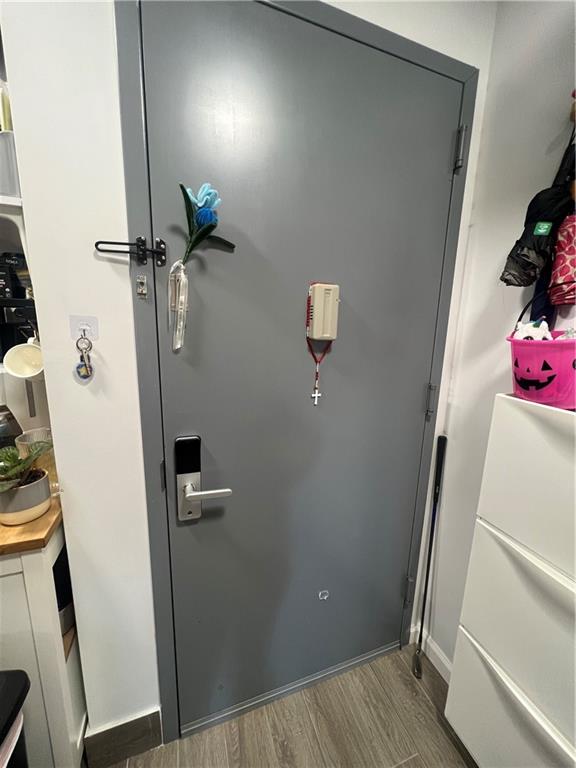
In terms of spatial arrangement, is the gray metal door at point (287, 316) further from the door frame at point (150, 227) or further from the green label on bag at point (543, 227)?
the green label on bag at point (543, 227)

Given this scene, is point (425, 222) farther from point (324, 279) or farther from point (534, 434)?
point (534, 434)

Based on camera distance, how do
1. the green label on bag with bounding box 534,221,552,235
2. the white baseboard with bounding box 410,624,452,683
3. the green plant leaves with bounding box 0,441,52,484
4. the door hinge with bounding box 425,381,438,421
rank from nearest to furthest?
the green plant leaves with bounding box 0,441,52,484 → the green label on bag with bounding box 534,221,552,235 → the door hinge with bounding box 425,381,438,421 → the white baseboard with bounding box 410,624,452,683

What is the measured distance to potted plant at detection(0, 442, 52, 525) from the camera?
0.79 metres

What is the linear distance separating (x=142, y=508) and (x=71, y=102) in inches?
42.3

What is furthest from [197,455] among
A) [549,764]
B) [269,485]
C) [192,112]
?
[549,764]

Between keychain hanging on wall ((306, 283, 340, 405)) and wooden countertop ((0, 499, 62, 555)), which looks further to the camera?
keychain hanging on wall ((306, 283, 340, 405))

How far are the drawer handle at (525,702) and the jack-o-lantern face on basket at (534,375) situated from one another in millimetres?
853

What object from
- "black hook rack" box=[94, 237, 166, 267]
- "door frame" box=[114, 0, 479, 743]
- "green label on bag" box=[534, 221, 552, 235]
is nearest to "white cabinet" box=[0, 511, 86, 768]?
"door frame" box=[114, 0, 479, 743]

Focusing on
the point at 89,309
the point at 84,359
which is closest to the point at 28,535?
the point at 84,359

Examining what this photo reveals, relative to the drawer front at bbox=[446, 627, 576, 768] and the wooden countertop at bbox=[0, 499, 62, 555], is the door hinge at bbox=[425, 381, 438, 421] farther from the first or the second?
the wooden countertop at bbox=[0, 499, 62, 555]

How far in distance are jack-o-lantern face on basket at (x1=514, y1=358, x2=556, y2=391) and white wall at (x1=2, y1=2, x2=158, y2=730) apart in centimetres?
108

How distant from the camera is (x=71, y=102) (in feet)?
2.41

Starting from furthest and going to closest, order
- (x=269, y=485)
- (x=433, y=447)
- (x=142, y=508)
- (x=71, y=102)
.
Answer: (x=433, y=447)
(x=269, y=485)
(x=142, y=508)
(x=71, y=102)

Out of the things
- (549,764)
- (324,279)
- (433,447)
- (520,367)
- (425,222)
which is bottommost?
(549,764)
